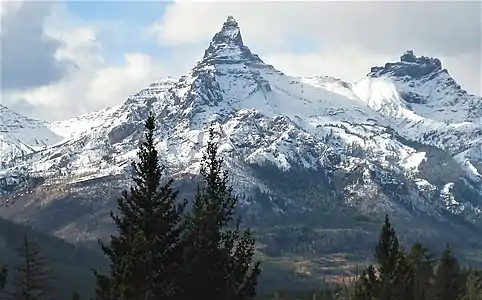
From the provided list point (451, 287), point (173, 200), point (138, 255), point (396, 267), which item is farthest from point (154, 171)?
point (451, 287)

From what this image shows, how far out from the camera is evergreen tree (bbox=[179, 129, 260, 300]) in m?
46.1

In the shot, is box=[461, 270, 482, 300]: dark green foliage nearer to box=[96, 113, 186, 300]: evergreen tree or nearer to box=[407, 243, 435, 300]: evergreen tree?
box=[407, 243, 435, 300]: evergreen tree

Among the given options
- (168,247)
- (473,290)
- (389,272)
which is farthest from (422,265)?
(168,247)

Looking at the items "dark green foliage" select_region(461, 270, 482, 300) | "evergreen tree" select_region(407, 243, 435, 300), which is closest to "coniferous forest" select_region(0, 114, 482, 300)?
"dark green foliage" select_region(461, 270, 482, 300)

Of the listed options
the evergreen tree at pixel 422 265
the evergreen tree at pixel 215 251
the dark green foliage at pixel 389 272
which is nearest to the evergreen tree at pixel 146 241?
the evergreen tree at pixel 215 251

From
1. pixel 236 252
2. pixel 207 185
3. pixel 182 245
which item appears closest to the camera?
pixel 182 245

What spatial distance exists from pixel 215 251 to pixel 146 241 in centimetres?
611

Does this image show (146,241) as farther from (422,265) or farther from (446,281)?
(422,265)

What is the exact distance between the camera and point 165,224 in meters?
43.8

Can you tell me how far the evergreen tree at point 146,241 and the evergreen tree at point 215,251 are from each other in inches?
76.9

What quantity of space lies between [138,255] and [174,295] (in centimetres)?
346

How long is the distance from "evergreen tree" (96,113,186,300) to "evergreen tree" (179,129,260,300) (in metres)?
1.95

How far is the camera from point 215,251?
47156 mm

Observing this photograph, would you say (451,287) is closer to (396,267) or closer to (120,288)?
(396,267)
